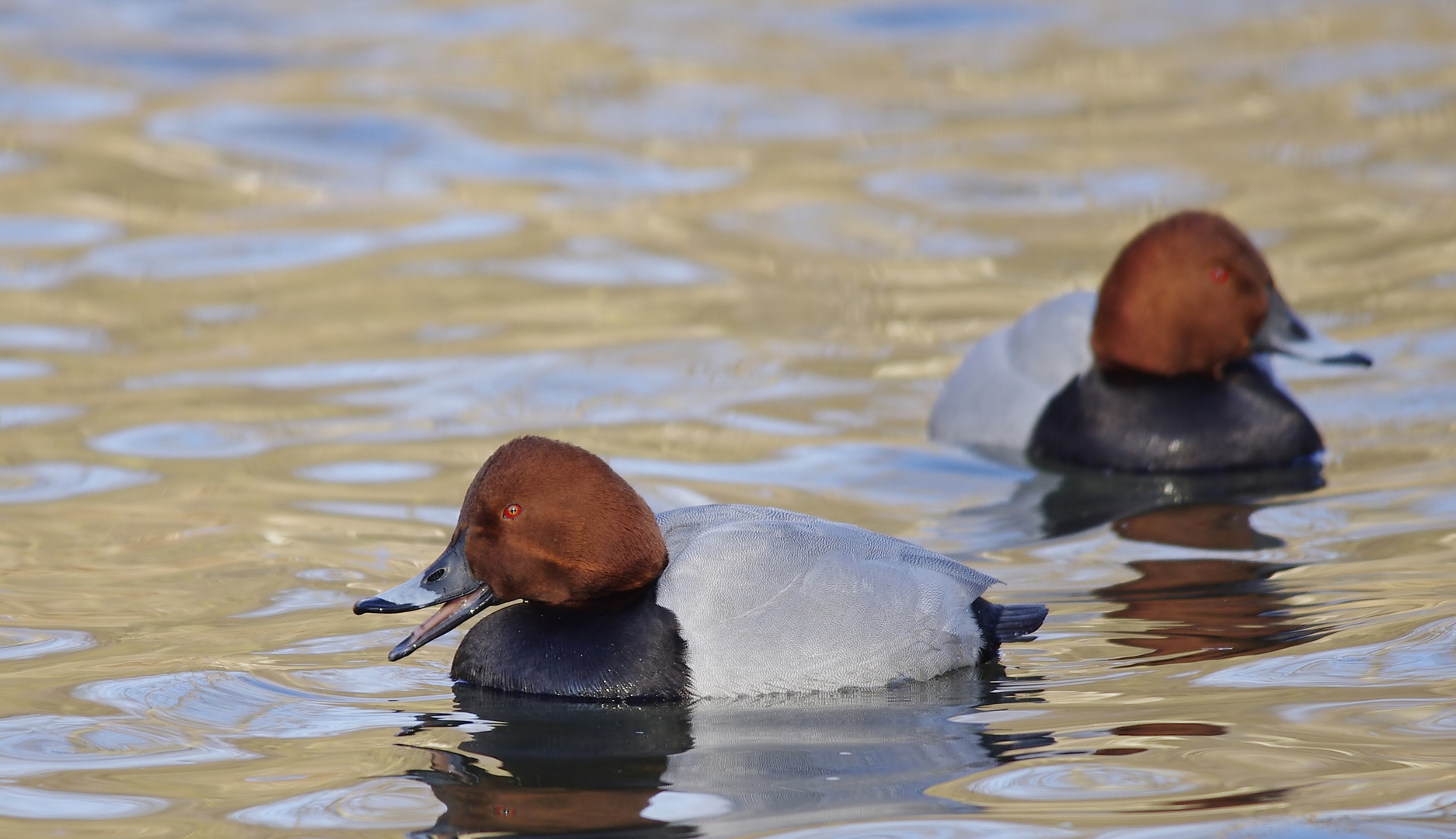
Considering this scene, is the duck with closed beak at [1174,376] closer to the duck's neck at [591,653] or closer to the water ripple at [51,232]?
the duck's neck at [591,653]

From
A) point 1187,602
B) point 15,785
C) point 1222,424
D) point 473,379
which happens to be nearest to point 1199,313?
point 1222,424

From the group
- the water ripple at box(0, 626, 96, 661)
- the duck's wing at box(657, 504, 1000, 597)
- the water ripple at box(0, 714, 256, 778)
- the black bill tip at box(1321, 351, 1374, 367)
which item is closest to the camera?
the water ripple at box(0, 714, 256, 778)

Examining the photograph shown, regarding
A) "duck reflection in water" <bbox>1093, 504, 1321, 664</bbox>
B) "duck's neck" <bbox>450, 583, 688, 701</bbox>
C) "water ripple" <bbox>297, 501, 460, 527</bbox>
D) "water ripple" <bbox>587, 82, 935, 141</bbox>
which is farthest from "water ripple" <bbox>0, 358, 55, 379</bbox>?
"water ripple" <bbox>587, 82, 935, 141</bbox>

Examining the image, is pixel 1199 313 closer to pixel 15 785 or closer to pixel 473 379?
pixel 473 379

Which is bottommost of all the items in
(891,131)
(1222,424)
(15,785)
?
(15,785)

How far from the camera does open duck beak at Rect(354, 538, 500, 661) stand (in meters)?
4.79

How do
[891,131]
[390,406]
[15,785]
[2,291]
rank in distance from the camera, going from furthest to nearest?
[891,131], [2,291], [390,406], [15,785]

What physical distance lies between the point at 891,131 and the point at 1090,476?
5955 mm

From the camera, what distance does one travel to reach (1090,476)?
24.0 feet

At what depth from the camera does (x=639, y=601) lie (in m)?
4.82

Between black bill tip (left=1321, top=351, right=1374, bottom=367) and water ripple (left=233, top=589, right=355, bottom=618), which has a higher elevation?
black bill tip (left=1321, top=351, right=1374, bottom=367)

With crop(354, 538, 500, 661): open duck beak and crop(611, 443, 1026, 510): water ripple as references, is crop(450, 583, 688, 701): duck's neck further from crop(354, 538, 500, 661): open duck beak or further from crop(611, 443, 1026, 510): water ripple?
crop(611, 443, 1026, 510): water ripple

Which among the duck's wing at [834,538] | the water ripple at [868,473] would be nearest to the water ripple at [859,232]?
the water ripple at [868,473]

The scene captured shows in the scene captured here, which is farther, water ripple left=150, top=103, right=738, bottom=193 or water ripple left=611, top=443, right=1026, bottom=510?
water ripple left=150, top=103, right=738, bottom=193
